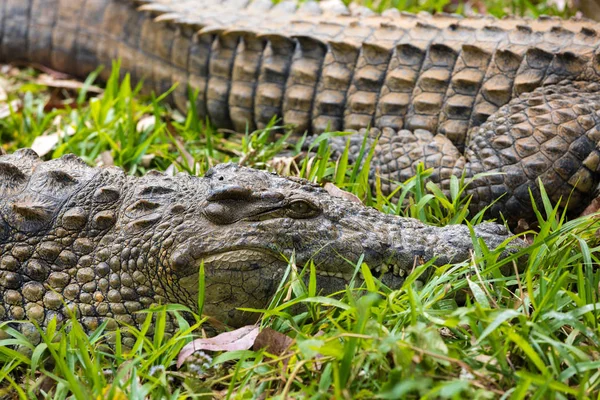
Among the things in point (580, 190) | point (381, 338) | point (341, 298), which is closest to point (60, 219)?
point (341, 298)

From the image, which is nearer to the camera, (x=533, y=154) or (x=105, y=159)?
(x=533, y=154)

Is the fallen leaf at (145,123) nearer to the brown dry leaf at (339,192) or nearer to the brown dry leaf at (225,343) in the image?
the brown dry leaf at (339,192)

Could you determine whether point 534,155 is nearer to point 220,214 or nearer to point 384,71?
point 384,71

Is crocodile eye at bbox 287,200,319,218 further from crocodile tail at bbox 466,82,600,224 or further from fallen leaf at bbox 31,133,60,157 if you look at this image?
fallen leaf at bbox 31,133,60,157

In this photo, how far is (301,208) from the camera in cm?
281

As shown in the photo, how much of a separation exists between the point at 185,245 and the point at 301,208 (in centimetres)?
47

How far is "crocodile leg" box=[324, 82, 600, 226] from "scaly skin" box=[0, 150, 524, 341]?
0.83 meters

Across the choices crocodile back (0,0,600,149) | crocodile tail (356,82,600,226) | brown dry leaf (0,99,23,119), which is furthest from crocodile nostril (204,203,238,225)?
brown dry leaf (0,99,23,119)

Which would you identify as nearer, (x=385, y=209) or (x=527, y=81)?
(x=385, y=209)

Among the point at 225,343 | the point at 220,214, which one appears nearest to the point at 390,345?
the point at 225,343

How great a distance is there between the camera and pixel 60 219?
286 centimetres

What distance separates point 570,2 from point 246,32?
3.08 meters

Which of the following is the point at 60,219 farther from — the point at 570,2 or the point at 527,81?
the point at 570,2

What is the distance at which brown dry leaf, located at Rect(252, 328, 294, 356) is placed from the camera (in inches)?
100
